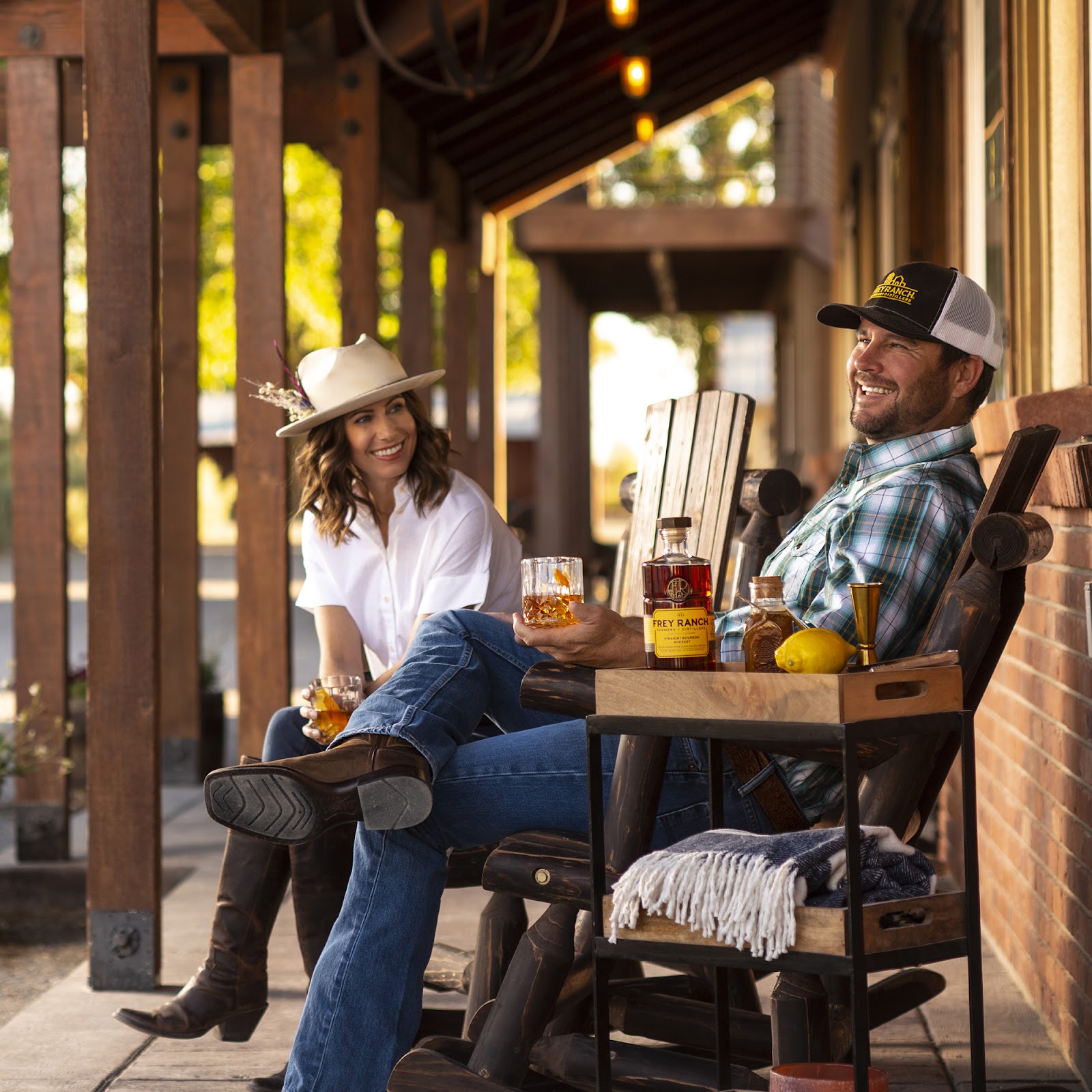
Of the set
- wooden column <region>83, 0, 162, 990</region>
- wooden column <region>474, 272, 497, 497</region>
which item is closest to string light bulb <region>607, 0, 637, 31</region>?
wooden column <region>474, 272, 497, 497</region>

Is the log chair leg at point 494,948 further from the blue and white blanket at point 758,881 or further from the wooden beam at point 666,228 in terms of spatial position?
the wooden beam at point 666,228

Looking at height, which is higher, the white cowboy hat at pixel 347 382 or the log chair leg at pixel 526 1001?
the white cowboy hat at pixel 347 382

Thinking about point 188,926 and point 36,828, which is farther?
point 36,828

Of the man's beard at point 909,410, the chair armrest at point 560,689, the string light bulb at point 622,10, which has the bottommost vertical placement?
the chair armrest at point 560,689

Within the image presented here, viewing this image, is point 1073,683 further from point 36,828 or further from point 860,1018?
point 36,828

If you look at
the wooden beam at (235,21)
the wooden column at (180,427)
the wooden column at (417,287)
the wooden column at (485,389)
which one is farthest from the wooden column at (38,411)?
the wooden column at (485,389)

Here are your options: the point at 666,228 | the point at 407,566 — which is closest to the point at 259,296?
the point at 407,566

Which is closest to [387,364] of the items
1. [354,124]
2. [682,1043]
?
[682,1043]

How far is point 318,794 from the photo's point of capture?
237 cm

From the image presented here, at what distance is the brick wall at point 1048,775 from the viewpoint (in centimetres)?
285

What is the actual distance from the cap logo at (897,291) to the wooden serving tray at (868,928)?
1.03 metres

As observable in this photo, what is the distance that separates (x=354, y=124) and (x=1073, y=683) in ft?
12.8

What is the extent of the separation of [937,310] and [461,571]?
1293 millimetres

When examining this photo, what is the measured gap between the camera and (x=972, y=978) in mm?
2186
